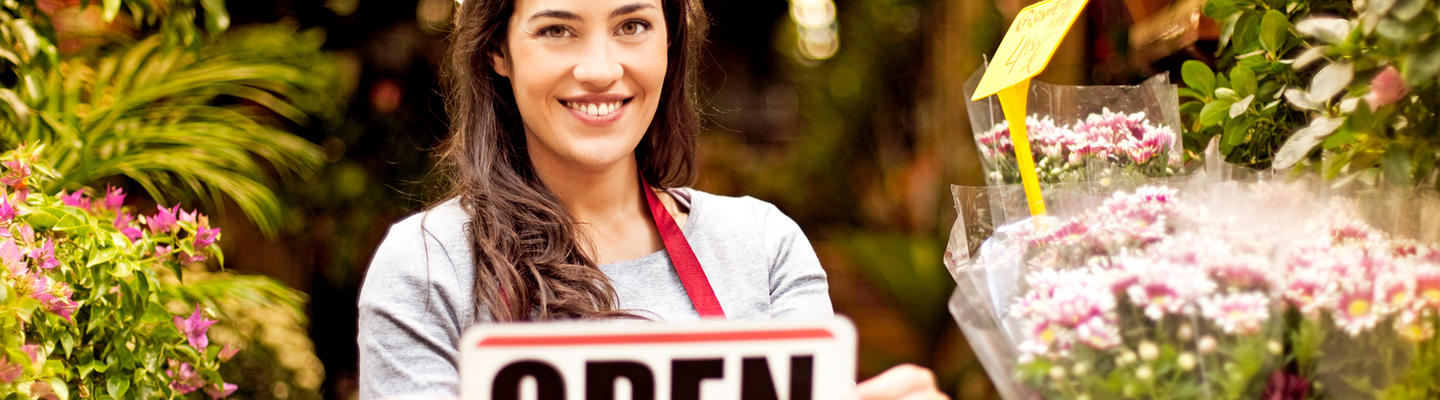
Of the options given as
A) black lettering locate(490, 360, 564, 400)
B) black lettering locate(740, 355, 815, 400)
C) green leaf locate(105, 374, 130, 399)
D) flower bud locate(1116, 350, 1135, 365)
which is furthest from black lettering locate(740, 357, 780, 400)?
green leaf locate(105, 374, 130, 399)

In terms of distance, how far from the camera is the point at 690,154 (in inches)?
55.0

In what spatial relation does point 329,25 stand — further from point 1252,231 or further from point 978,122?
point 1252,231

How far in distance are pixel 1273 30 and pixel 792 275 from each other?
0.57 metres

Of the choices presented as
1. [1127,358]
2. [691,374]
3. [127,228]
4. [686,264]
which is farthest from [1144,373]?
[127,228]

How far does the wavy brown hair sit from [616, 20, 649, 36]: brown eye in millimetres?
74

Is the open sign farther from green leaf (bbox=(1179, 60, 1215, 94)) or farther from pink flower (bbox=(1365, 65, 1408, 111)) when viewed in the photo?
green leaf (bbox=(1179, 60, 1215, 94))

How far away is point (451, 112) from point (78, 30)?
1.20 m

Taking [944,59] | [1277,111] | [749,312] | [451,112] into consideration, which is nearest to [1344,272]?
[1277,111]

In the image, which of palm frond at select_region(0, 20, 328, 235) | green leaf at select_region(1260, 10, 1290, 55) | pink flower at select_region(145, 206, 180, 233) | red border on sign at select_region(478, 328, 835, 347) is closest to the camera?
red border on sign at select_region(478, 328, 835, 347)

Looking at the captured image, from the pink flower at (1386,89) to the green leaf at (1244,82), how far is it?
211 millimetres

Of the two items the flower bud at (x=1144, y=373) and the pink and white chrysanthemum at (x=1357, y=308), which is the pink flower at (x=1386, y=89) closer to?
the pink and white chrysanthemum at (x=1357, y=308)

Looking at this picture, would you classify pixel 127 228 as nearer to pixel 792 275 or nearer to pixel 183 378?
pixel 183 378

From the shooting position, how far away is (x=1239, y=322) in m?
0.69

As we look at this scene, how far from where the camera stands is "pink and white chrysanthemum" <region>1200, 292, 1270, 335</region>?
684mm
